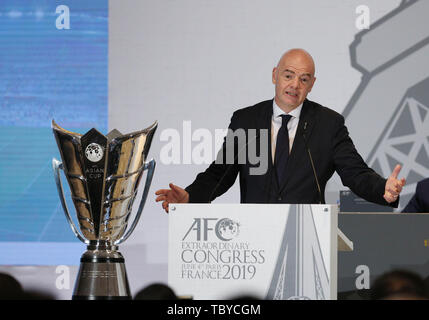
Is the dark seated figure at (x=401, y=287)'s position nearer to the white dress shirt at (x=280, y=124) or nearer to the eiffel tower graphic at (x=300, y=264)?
the eiffel tower graphic at (x=300, y=264)

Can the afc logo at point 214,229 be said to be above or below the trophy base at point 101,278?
above

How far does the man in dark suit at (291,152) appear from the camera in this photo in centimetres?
302

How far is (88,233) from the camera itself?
237 centimetres

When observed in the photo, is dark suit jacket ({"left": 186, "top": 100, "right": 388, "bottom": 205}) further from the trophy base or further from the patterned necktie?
the trophy base

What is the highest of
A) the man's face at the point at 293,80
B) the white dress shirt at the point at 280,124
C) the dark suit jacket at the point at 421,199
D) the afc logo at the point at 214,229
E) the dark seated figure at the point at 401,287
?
Result: the man's face at the point at 293,80

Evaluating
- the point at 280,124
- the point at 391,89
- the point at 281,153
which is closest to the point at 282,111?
the point at 280,124

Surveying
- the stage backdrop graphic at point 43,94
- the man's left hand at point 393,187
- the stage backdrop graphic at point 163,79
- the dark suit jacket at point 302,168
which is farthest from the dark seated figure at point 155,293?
the stage backdrop graphic at point 43,94

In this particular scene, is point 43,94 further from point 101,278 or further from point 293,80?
point 101,278

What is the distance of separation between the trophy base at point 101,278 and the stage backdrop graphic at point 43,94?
282cm

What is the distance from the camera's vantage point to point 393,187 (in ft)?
8.21

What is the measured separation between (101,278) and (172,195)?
0.44 m

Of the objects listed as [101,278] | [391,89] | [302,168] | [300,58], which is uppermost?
[391,89]

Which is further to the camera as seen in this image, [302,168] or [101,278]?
[302,168]
